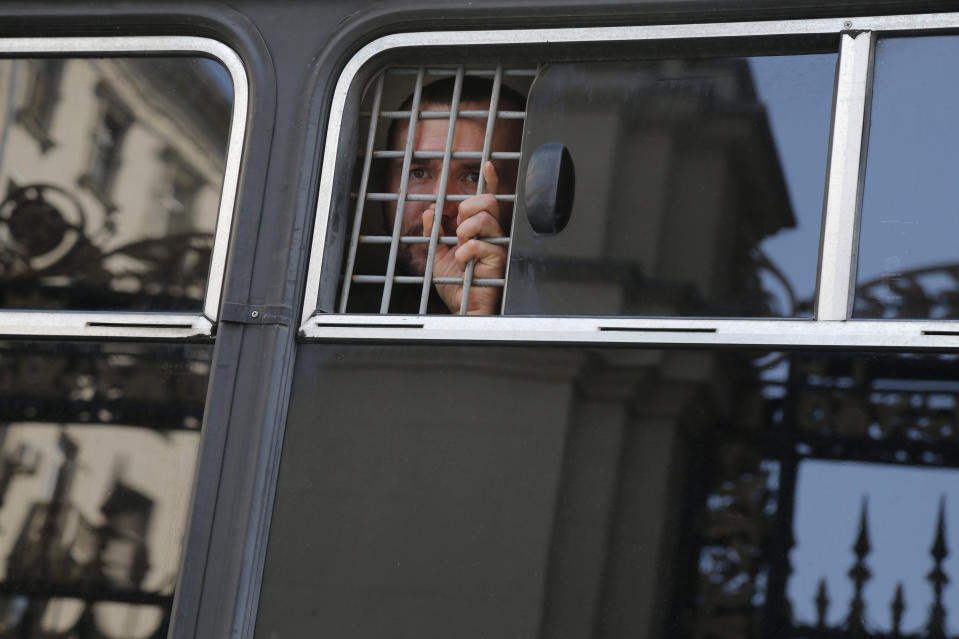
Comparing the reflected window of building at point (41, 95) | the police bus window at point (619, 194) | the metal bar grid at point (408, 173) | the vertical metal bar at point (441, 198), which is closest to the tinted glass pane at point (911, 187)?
the police bus window at point (619, 194)

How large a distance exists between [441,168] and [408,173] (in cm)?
11

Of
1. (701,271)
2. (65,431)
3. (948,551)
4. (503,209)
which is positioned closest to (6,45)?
(65,431)

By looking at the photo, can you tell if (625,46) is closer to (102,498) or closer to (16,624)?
(102,498)

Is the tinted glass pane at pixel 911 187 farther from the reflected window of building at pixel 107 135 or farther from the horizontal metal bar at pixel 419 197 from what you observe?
the reflected window of building at pixel 107 135

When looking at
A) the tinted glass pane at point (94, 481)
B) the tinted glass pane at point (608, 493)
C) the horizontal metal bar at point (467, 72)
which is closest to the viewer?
the tinted glass pane at point (608, 493)

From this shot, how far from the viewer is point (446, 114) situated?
3.84 m

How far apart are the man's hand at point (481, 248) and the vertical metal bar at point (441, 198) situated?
4cm

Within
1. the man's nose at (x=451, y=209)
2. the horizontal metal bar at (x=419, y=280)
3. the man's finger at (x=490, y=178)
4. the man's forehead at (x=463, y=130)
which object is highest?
the man's forehead at (x=463, y=130)

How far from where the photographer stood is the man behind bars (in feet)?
12.2

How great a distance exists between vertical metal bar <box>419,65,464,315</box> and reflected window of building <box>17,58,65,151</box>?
118cm

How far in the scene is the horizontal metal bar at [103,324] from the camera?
374cm

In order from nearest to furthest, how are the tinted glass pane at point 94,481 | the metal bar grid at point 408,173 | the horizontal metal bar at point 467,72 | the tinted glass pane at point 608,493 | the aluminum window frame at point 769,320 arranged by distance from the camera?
the tinted glass pane at point 608,493 < the aluminum window frame at point 769,320 < the tinted glass pane at point 94,481 < the metal bar grid at point 408,173 < the horizontal metal bar at point 467,72

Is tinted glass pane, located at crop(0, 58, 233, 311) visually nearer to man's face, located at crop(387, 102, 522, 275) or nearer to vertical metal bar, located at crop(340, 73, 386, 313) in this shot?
vertical metal bar, located at crop(340, 73, 386, 313)

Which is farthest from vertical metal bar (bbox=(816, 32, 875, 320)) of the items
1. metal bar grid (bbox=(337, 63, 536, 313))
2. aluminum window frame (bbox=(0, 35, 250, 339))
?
aluminum window frame (bbox=(0, 35, 250, 339))
